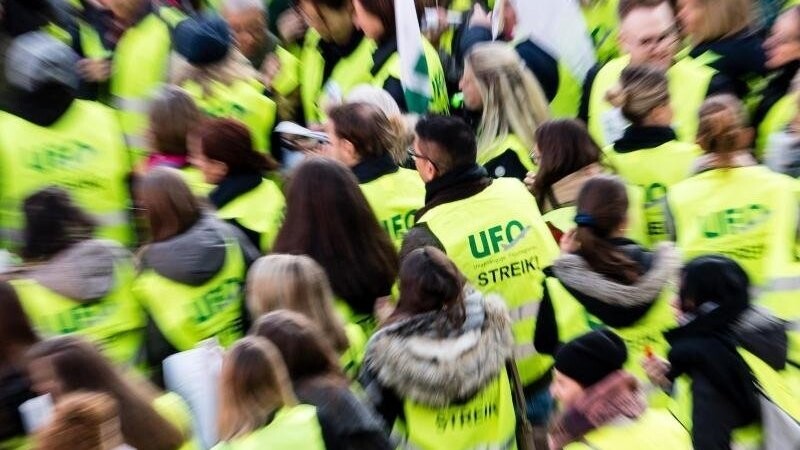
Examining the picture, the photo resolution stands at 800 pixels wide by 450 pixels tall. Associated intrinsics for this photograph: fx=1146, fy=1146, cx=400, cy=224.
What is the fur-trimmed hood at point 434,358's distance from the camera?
3.80 metres

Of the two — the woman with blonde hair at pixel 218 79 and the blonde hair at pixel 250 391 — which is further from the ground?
the woman with blonde hair at pixel 218 79

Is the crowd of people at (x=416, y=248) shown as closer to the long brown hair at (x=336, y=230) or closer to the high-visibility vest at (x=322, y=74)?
the long brown hair at (x=336, y=230)

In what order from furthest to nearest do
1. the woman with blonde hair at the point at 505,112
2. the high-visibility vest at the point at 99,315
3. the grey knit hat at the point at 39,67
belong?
the woman with blonde hair at the point at 505,112 < the grey knit hat at the point at 39,67 < the high-visibility vest at the point at 99,315

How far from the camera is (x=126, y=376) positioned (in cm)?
355

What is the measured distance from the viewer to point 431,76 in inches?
249

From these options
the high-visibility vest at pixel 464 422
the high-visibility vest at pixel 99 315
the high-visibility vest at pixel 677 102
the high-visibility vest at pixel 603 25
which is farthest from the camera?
the high-visibility vest at pixel 603 25

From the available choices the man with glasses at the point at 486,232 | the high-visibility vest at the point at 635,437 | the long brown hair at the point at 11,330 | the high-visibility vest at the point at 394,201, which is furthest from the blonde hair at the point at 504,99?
the long brown hair at the point at 11,330

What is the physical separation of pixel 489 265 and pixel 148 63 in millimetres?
2834

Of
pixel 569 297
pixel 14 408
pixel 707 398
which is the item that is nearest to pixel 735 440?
pixel 707 398

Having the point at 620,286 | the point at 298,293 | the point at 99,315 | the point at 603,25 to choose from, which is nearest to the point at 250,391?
the point at 298,293

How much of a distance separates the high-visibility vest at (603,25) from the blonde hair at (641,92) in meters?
1.64

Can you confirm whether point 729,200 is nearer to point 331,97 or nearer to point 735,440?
point 735,440

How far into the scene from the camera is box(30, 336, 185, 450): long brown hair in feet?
11.0

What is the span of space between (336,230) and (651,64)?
232cm
